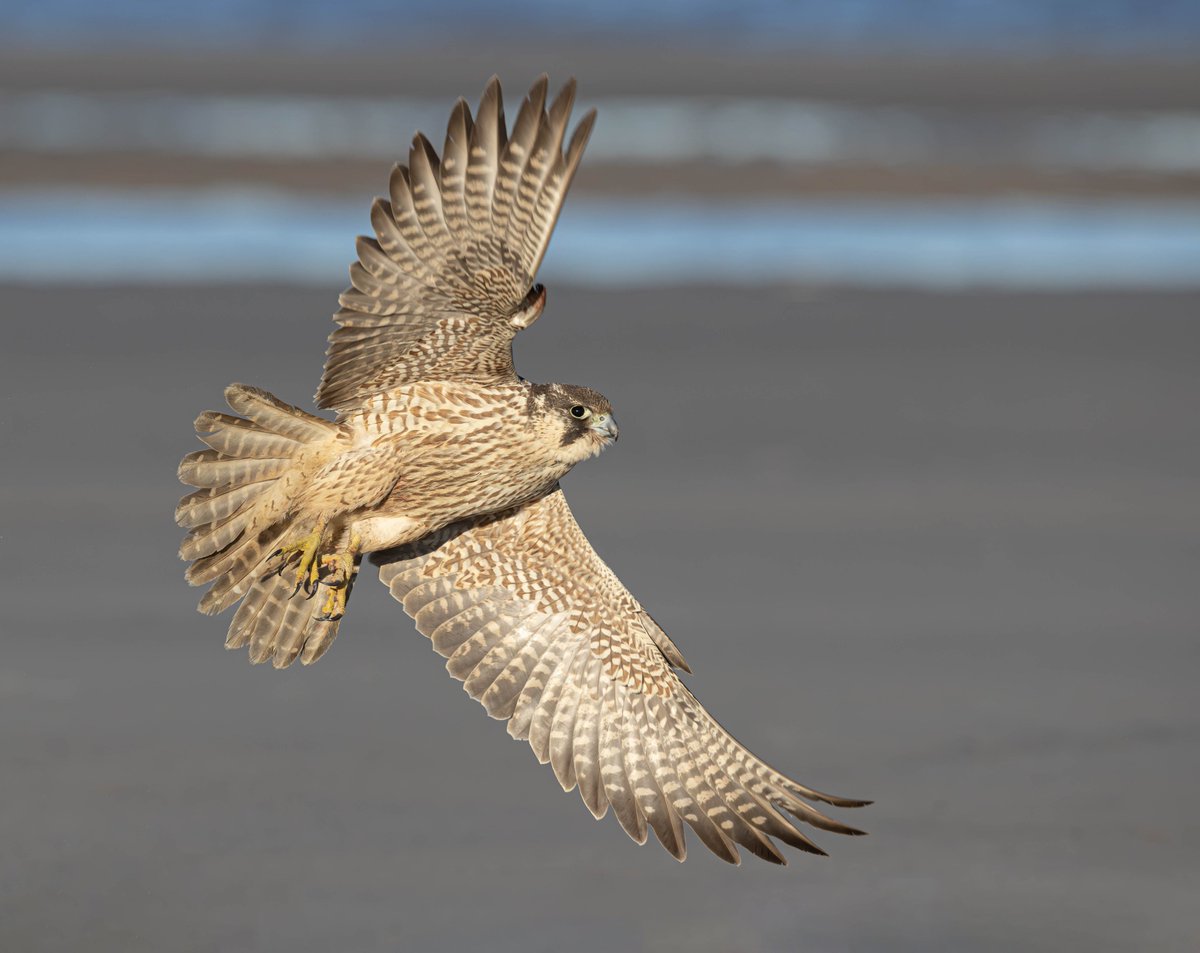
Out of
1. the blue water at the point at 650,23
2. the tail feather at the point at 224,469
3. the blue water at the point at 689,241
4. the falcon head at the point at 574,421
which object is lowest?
the tail feather at the point at 224,469

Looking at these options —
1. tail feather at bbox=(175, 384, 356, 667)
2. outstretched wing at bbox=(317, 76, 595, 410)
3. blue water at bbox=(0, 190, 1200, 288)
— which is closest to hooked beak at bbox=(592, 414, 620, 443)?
outstretched wing at bbox=(317, 76, 595, 410)

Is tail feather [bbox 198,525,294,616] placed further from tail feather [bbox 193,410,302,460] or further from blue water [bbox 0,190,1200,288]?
blue water [bbox 0,190,1200,288]

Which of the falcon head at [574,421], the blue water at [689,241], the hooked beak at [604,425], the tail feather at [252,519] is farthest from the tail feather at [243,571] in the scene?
the blue water at [689,241]

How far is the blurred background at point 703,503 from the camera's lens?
19.6 feet

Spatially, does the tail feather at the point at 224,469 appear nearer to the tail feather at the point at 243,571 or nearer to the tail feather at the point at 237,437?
the tail feather at the point at 237,437

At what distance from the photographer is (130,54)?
1878cm

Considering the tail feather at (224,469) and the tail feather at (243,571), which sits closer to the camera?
the tail feather at (224,469)

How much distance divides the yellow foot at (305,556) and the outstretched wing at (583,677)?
47 cm

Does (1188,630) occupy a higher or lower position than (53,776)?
higher

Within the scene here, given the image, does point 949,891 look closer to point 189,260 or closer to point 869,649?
point 869,649

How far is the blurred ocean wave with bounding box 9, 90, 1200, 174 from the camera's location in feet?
51.6

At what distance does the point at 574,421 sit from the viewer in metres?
5.98

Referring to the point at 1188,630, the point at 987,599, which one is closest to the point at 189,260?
the point at 987,599

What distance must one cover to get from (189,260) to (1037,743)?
7.53m
